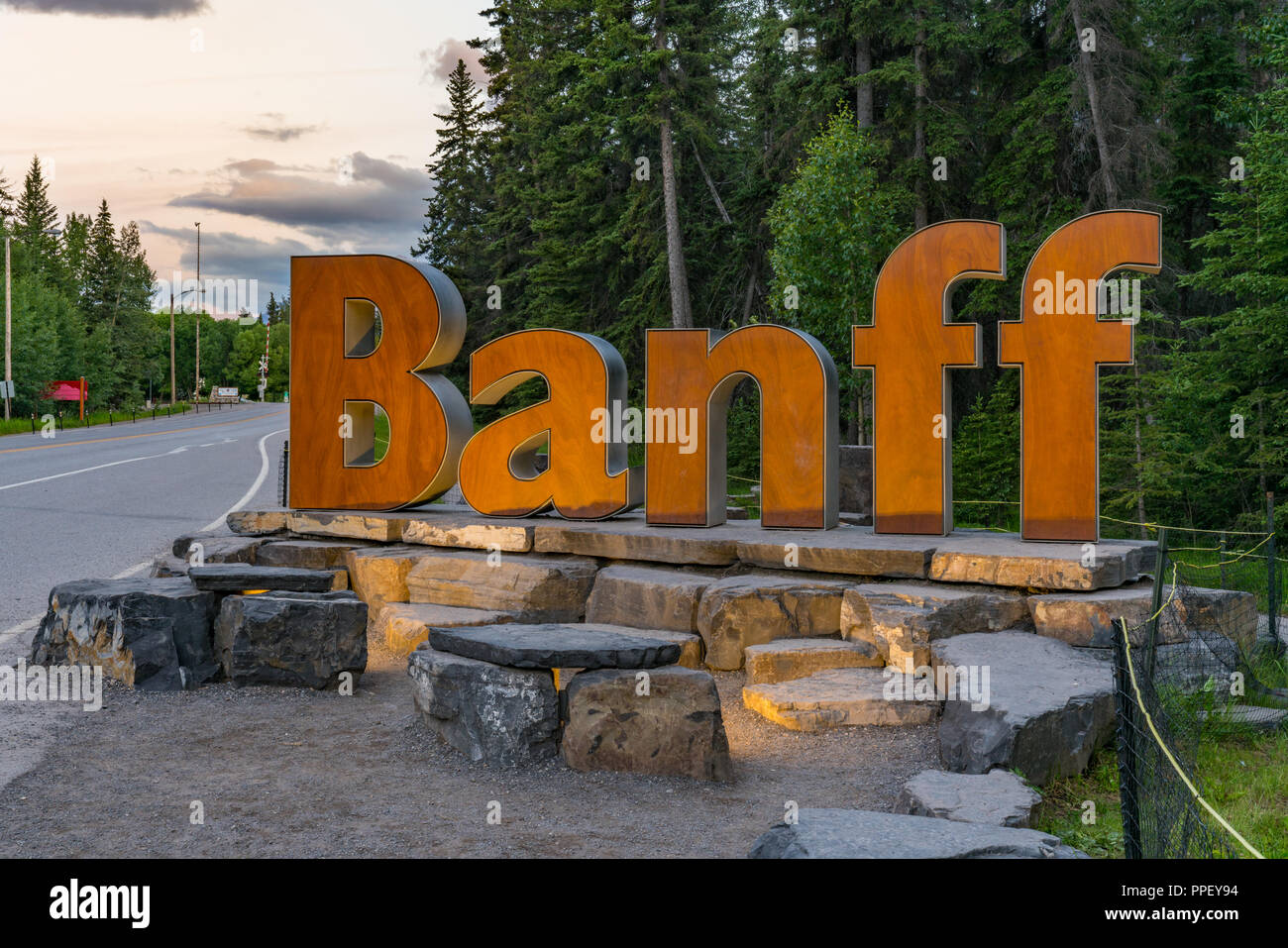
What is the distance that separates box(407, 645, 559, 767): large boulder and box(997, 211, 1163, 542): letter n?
4348mm

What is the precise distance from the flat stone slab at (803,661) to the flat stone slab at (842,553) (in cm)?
66

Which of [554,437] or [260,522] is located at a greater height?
[554,437]

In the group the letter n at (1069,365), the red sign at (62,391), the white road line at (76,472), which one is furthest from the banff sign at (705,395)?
the red sign at (62,391)

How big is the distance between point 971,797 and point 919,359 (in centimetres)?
444

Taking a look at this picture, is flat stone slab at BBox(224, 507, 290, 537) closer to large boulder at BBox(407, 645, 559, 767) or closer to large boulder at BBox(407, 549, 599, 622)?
large boulder at BBox(407, 549, 599, 622)

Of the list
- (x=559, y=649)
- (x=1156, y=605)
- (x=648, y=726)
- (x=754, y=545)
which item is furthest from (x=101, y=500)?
(x=1156, y=605)

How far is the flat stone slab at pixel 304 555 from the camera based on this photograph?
31.1 ft

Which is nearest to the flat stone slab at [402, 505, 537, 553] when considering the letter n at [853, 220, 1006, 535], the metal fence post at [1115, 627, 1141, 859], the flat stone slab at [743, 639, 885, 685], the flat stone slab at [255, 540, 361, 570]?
the flat stone slab at [255, 540, 361, 570]

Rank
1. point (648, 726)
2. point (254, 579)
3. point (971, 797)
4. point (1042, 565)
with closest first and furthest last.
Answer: point (971, 797), point (648, 726), point (1042, 565), point (254, 579)

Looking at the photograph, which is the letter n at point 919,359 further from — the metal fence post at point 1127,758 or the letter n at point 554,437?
the metal fence post at point 1127,758

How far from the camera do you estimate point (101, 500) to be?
1673cm

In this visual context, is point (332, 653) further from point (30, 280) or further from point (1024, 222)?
point (30, 280)

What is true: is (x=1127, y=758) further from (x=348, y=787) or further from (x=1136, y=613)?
(x=348, y=787)

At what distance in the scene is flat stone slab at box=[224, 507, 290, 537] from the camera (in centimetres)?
991
